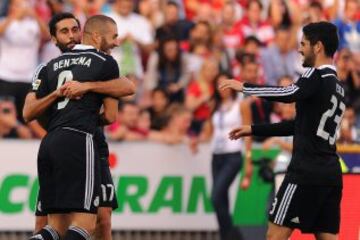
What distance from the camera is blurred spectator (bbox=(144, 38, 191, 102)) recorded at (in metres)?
17.9

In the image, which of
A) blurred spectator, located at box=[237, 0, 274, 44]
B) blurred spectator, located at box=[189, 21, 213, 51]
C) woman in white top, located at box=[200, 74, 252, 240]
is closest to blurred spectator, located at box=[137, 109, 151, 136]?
woman in white top, located at box=[200, 74, 252, 240]

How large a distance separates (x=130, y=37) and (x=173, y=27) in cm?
89

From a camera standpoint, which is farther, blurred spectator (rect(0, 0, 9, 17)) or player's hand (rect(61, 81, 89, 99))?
blurred spectator (rect(0, 0, 9, 17))

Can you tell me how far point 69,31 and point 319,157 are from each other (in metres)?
2.38

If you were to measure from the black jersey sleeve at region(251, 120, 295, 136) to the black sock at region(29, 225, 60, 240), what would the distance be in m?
1.82

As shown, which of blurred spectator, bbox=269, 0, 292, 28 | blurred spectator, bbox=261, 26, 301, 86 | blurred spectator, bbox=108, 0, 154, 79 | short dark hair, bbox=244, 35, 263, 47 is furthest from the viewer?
blurred spectator, bbox=269, 0, 292, 28

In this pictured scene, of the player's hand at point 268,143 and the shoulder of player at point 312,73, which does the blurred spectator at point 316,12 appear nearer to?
the player's hand at point 268,143

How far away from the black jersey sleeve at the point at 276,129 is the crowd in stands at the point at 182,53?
5143mm

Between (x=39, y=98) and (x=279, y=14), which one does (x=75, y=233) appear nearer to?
(x=39, y=98)

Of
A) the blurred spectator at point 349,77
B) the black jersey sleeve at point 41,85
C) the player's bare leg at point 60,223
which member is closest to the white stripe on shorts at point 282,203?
the player's bare leg at point 60,223

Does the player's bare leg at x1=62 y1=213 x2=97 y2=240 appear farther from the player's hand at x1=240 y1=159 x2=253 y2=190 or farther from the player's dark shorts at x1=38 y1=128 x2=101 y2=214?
the player's hand at x1=240 y1=159 x2=253 y2=190

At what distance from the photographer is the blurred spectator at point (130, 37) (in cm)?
1777

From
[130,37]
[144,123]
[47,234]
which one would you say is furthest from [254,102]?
[47,234]

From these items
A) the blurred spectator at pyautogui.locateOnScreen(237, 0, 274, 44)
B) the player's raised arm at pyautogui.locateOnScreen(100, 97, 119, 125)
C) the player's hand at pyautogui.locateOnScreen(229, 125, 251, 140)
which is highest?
the blurred spectator at pyautogui.locateOnScreen(237, 0, 274, 44)
